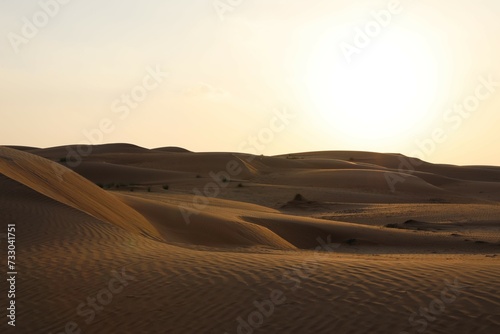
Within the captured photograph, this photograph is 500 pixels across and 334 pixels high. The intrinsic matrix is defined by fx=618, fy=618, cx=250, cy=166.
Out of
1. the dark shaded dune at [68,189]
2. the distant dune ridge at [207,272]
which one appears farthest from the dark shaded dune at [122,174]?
the dark shaded dune at [68,189]

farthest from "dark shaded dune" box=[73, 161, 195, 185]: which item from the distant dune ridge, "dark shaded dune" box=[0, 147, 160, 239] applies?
"dark shaded dune" box=[0, 147, 160, 239]

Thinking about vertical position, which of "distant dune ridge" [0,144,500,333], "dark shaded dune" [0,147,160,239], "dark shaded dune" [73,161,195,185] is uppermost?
"dark shaded dune" [73,161,195,185]

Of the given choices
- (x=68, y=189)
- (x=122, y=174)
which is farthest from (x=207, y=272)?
(x=122, y=174)

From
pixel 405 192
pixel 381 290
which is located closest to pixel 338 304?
pixel 381 290

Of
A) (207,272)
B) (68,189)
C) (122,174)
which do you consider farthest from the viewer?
(122,174)

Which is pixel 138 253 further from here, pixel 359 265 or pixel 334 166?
pixel 334 166

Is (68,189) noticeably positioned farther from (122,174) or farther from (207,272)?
(122,174)

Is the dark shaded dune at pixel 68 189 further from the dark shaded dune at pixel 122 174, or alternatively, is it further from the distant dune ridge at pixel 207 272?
the dark shaded dune at pixel 122 174

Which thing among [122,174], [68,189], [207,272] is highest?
[122,174]

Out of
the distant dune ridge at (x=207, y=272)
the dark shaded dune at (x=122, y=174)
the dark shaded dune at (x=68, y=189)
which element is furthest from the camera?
the dark shaded dune at (x=122, y=174)

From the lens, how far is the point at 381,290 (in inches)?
288

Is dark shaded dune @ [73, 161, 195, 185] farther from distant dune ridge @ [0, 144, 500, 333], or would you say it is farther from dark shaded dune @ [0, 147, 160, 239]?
dark shaded dune @ [0, 147, 160, 239]

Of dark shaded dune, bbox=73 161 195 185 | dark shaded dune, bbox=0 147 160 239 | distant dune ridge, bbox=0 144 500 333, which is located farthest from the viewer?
dark shaded dune, bbox=73 161 195 185

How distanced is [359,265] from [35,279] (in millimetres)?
4402
